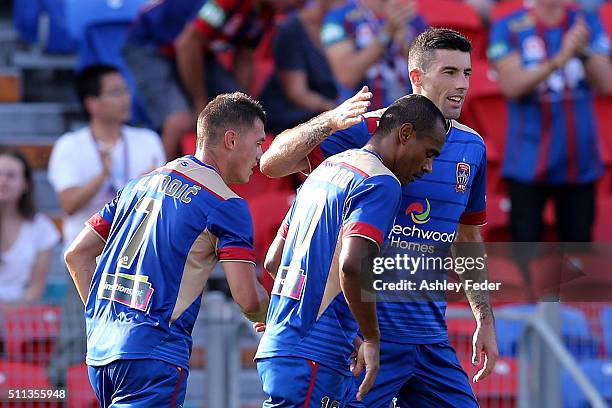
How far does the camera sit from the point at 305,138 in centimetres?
552

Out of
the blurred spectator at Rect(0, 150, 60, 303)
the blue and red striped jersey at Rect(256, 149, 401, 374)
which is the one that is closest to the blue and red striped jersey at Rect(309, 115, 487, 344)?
the blue and red striped jersey at Rect(256, 149, 401, 374)

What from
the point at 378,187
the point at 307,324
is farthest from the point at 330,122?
the point at 307,324

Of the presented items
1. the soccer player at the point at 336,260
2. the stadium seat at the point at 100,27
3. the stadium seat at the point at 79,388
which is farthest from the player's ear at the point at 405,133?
the stadium seat at the point at 100,27

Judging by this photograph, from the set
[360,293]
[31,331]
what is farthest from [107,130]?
[360,293]

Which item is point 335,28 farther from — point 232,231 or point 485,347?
point 232,231

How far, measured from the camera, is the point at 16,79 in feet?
36.0

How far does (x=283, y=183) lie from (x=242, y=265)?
4300 millimetres

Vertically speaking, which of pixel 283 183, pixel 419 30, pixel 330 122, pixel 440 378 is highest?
pixel 419 30

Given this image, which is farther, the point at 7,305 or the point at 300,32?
the point at 300,32

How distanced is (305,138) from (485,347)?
120 cm

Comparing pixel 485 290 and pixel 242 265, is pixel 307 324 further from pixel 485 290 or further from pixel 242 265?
pixel 485 290

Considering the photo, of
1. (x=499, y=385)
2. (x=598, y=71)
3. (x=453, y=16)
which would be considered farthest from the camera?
(x=453, y=16)

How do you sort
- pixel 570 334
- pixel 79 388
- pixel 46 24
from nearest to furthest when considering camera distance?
pixel 79 388, pixel 570 334, pixel 46 24

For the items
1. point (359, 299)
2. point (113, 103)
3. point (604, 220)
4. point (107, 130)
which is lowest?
point (359, 299)
